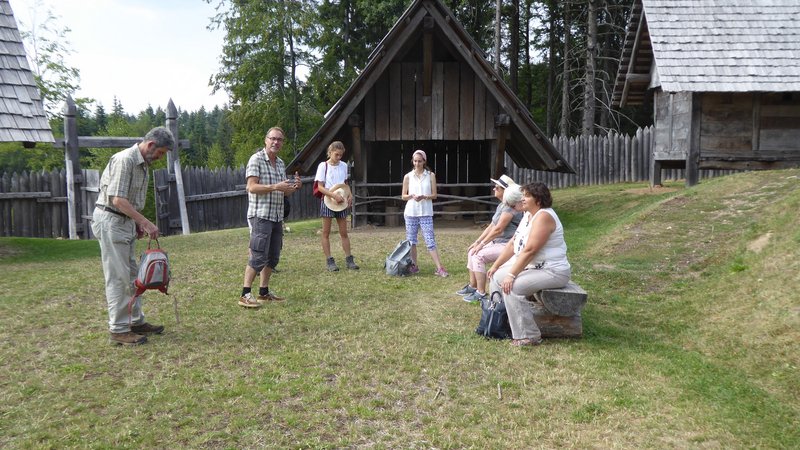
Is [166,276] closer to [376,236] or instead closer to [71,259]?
[71,259]

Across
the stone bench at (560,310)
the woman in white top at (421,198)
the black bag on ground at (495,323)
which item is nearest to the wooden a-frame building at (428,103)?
the woman in white top at (421,198)

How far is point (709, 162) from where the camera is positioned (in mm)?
15000

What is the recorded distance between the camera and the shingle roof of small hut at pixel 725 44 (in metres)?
14.1

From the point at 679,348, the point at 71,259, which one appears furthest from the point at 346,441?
the point at 71,259

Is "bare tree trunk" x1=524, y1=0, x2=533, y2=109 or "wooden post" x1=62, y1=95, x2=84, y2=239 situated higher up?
"bare tree trunk" x1=524, y1=0, x2=533, y2=109

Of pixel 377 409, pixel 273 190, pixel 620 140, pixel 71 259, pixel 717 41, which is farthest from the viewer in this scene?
pixel 620 140

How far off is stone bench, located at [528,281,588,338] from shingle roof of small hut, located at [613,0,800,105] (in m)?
9.77

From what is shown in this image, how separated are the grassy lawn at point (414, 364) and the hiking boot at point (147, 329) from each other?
0.21 m

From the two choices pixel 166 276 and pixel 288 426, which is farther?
pixel 166 276

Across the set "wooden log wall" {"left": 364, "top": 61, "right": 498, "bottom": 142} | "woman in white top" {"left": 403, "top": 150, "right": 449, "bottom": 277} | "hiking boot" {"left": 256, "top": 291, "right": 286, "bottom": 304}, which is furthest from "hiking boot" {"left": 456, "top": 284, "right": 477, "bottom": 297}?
"wooden log wall" {"left": 364, "top": 61, "right": 498, "bottom": 142}

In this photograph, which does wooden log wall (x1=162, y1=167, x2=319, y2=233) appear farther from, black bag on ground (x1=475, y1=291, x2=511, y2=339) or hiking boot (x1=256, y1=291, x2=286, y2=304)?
black bag on ground (x1=475, y1=291, x2=511, y2=339)

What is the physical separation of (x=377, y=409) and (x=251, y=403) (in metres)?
0.87

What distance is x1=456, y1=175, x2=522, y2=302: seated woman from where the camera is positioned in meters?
7.18

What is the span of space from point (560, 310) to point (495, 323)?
1.94ft
